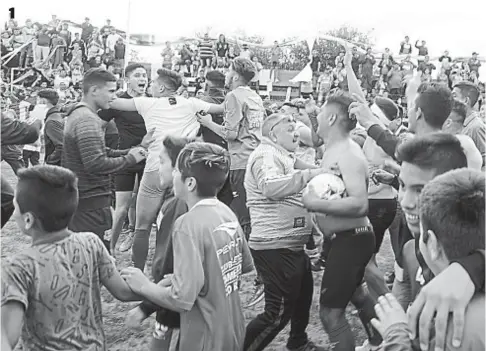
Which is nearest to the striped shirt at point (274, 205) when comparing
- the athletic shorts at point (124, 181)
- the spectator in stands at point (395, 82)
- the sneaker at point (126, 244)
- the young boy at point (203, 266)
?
the young boy at point (203, 266)

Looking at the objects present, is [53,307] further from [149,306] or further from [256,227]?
[256,227]

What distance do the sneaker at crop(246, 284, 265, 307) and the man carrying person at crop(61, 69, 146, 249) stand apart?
4.49 ft

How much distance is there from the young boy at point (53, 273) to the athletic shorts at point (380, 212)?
2559mm

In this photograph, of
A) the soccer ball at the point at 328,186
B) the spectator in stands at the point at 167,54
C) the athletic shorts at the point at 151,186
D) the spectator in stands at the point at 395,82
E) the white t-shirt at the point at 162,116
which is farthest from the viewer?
the spectator in stands at the point at 167,54

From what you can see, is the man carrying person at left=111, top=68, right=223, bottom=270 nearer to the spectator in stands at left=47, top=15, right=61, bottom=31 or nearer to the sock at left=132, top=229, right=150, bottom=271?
the sock at left=132, top=229, right=150, bottom=271

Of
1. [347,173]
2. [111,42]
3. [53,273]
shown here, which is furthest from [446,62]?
[53,273]

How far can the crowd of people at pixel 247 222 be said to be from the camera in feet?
6.12

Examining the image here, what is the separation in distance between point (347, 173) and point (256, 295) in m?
1.94

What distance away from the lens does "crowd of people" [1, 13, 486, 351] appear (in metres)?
1.87

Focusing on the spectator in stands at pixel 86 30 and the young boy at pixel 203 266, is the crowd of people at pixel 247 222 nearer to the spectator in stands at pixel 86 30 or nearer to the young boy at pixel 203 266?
the young boy at pixel 203 266

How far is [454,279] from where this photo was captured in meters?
1.75

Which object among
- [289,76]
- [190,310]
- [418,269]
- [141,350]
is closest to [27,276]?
[190,310]

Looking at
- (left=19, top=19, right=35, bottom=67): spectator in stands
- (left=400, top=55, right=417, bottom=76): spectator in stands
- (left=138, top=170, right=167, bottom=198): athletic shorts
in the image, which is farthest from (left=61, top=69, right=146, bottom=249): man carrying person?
(left=400, top=55, right=417, bottom=76): spectator in stands

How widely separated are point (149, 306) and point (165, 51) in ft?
70.9
